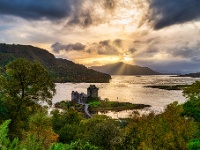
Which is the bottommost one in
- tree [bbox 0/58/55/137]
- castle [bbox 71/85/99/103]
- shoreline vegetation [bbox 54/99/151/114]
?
shoreline vegetation [bbox 54/99/151/114]

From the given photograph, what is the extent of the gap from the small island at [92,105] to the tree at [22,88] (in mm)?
95812

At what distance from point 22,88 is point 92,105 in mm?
119772

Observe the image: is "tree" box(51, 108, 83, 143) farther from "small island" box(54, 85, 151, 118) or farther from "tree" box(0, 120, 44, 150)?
"small island" box(54, 85, 151, 118)

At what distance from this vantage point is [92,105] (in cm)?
14725

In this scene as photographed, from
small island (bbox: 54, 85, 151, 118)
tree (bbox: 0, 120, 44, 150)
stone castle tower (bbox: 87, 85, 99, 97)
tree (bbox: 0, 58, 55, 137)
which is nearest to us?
tree (bbox: 0, 120, 44, 150)

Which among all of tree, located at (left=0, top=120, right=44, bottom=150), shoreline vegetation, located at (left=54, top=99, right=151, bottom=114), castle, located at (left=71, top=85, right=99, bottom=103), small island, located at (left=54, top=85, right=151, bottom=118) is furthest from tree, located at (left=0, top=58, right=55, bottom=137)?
castle, located at (left=71, top=85, right=99, bottom=103)

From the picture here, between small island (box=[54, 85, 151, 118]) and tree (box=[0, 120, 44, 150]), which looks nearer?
tree (box=[0, 120, 44, 150])

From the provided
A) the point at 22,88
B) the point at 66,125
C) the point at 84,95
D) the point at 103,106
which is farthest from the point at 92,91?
the point at 22,88

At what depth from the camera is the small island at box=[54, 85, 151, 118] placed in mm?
138375

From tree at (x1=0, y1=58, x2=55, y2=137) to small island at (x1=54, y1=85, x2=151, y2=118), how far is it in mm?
95812

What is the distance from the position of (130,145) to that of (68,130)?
19.5 m

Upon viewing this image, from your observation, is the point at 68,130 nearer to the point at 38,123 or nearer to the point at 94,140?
the point at 38,123

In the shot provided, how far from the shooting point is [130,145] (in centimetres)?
3434

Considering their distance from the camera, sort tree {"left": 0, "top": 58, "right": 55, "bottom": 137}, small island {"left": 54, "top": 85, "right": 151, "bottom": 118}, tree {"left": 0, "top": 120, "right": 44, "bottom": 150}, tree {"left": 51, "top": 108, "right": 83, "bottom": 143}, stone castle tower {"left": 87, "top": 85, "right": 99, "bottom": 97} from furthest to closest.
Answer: stone castle tower {"left": 87, "top": 85, "right": 99, "bottom": 97} → small island {"left": 54, "top": 85, "right": 151, "bottom": 118} → tree {"left": 51, "top": 108, "right": 83, "bottom": 143} → tree {"left": 0, "top": 58, "right": 55, "bottom": 137} → tree {"left": 0, "top": 120, "right": 44, "bottom": 150}
